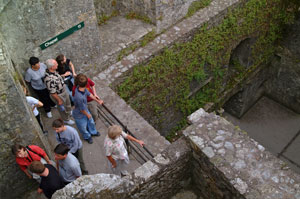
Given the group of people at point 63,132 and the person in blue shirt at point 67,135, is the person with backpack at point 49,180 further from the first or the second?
the person in blue shirt at point 67,135

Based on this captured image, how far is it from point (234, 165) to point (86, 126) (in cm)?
260

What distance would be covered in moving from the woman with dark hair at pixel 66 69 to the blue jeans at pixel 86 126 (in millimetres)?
756

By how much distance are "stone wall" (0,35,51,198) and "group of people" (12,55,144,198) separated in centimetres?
17

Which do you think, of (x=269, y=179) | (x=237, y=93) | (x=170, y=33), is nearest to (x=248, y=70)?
(x=237, y=93)

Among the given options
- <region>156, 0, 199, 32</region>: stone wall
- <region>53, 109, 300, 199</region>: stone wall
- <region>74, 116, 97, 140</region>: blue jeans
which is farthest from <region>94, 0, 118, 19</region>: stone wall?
<region>53, 109, 300, 199</region>: stone wall

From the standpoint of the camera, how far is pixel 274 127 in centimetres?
1063

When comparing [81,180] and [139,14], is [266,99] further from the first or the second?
[81,180]

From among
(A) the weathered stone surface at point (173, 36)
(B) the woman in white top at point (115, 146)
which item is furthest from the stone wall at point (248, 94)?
(B) the woman in white top at point (115, 146)

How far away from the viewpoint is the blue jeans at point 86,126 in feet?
16.4

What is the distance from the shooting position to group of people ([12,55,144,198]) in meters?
4.02

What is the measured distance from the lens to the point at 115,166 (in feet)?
14.7

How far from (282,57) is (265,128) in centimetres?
250

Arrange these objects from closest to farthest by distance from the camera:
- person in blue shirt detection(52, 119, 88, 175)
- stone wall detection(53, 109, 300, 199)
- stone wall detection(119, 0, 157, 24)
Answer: stone wall detection(53, 109, 300, 199) → person in blue shirt detection(52, 119, 88, 175) → stone wall detection(119, 0, 157, 24)

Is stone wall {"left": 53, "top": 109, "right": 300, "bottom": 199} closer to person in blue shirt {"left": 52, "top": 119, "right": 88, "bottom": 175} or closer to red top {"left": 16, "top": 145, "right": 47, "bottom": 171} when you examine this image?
person in blue shirt {"left": 52, "top": 119, "right": 88, "bottom": 175}
